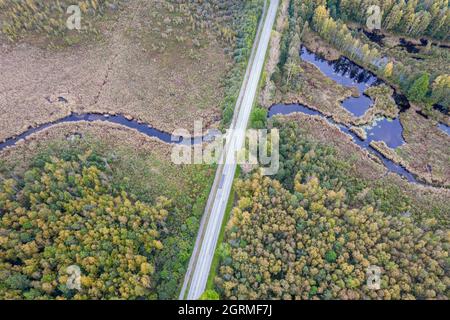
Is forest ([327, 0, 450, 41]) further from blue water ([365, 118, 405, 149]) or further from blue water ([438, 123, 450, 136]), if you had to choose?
blue water ([365, 118, 405, 149])

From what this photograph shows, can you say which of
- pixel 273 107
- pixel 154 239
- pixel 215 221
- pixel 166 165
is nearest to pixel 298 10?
Result: pixel 273 107

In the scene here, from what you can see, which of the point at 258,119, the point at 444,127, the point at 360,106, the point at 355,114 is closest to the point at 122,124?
the point at 258,119

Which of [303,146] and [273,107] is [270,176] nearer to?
[303,146]

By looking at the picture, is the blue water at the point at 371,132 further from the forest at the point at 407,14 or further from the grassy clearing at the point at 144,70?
the forest at the point at 407,14

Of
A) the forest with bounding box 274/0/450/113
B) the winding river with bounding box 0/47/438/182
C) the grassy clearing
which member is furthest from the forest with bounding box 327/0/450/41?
the grassy clearing

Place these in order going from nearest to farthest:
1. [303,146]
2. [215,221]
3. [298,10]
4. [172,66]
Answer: [215,221] < [303,146] < [172,66] < [298,10]

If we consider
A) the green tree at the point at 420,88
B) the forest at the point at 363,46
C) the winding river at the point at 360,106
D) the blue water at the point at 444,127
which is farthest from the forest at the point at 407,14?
the blue water at the point at 444,127
